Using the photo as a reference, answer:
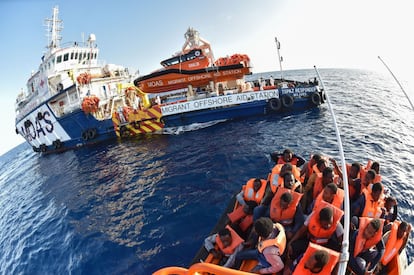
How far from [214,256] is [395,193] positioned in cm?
667

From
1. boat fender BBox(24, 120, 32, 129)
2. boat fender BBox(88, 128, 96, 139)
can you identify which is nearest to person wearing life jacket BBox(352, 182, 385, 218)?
boat fender BBox(88, 128, 96, 139)

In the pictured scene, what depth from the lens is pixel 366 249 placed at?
14.2ft

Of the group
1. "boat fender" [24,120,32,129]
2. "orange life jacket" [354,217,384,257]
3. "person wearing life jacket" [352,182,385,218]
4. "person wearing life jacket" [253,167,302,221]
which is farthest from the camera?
"boat fender" [24,120,32,129]

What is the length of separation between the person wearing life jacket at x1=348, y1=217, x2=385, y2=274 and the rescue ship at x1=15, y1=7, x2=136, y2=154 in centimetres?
1769

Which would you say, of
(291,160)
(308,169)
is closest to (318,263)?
(308,169)

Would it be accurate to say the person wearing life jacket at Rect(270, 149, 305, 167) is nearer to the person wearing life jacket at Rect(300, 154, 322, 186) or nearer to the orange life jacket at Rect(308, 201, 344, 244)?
the person wearing life jacket at Rect(300, 154, 322, 186)

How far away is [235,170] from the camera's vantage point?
10.7 m

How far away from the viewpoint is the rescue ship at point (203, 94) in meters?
17.2

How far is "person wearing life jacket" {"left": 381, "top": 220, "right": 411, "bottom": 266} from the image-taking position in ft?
14.6

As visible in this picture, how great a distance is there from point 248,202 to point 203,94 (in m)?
12.8

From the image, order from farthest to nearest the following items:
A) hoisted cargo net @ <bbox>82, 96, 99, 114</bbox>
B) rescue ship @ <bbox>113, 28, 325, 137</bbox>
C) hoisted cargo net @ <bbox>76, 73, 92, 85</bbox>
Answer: hoisted cargo net @ <bbox>76, 73, 92, 85</bbox> → hoisted cargo net @ <bbox>82, 96, 99, 114</bbox> → rescue ship @ <bbox>113, 28, 325, 137</bbox>

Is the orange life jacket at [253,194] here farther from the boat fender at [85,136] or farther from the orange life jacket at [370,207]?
the boat fender at [85,136]

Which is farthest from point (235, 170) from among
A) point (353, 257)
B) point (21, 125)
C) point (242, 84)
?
point (21, 125)

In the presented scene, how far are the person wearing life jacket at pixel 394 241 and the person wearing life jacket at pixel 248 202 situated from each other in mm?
2486
